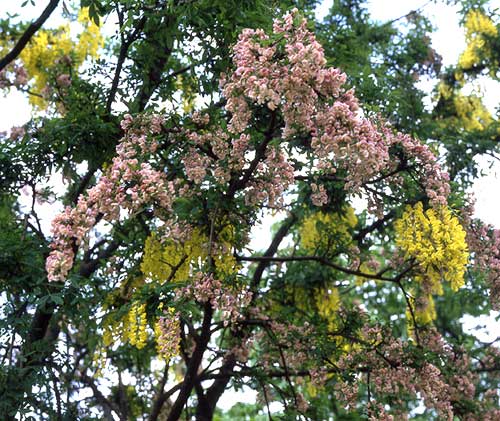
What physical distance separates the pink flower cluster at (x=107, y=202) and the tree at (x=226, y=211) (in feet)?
0.04

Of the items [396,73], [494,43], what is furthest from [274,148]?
[494,43]

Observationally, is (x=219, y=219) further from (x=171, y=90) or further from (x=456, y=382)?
(x=456, y=382)

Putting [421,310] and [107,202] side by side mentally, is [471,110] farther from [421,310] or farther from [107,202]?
[107,202]

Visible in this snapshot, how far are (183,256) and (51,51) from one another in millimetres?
3384

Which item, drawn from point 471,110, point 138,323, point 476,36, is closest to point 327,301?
point 138,323

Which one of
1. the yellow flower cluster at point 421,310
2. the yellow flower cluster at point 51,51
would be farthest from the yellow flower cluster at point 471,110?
the yellow flower cluster at point 51,51

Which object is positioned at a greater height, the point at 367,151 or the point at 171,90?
the point at 171,90

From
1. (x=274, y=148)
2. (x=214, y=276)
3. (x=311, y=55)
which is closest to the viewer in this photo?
(x=311, y=55)

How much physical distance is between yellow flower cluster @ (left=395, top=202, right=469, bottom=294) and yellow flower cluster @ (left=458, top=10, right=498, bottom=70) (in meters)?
4.70

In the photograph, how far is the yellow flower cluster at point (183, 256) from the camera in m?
4.74

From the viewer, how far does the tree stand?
387 centimetres

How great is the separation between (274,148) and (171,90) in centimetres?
208

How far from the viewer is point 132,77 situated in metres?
5.73

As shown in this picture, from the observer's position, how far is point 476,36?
895 centimetres
